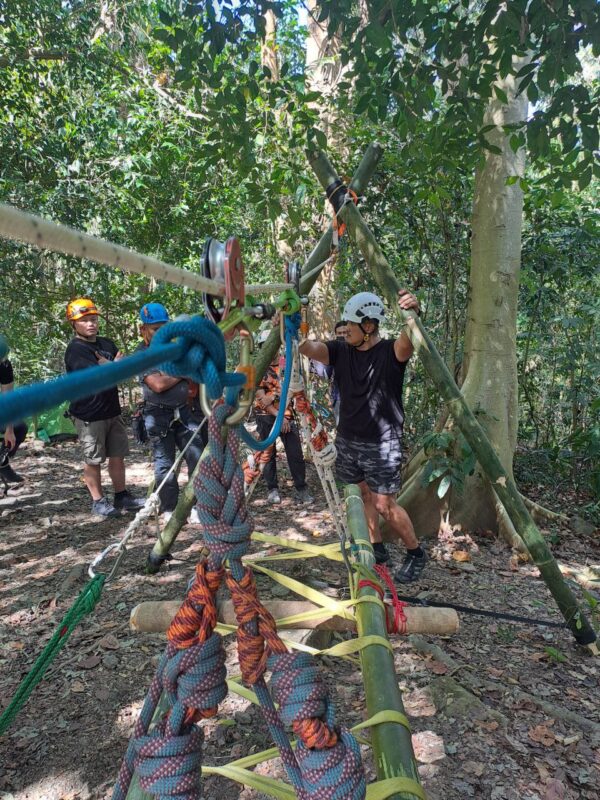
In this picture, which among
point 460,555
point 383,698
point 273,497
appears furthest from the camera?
point 273,497

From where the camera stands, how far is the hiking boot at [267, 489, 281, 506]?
4.86 m

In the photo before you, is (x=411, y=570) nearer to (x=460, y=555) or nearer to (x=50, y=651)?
(x=460, y=555)

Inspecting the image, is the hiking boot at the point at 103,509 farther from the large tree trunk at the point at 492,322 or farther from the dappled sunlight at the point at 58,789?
the dappled sunlight at the point at 58,789

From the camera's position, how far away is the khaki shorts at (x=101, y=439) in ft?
13.1

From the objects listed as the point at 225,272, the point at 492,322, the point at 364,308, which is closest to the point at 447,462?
the point at 492,322

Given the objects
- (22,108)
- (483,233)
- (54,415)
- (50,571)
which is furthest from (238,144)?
(54,415)

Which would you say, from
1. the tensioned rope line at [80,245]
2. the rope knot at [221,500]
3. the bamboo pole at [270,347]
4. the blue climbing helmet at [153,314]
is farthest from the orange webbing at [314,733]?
the blue climbing helmet at [153,314]

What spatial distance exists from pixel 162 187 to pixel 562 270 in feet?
15.9

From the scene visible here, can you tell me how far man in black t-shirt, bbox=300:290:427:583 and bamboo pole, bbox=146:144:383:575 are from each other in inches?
13.4

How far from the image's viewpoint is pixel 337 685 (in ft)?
7.96

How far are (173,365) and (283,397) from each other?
90 centimetres

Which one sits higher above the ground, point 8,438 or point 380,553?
point 8,438

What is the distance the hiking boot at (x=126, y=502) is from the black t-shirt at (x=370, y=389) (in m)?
2.02

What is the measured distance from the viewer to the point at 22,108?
5.23 m
